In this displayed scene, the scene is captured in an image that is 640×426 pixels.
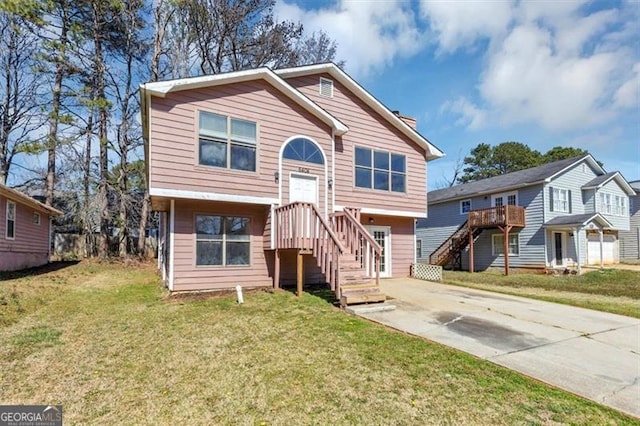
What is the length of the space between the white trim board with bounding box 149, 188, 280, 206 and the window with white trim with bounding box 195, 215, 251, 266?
698 mm

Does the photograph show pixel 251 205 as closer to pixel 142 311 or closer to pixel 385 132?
pixel 142 311

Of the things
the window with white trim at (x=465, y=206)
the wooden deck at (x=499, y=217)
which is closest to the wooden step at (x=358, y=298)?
the wooden deck at (x=499, y=217)

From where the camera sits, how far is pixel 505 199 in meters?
21.3

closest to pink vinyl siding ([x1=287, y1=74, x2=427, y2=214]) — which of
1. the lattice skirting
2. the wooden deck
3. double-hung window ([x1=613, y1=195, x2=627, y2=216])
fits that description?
the lattice skirting

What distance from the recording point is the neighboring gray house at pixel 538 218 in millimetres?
19188

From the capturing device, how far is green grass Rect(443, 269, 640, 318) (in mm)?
10023

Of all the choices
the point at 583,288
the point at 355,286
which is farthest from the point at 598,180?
the point at 355,286

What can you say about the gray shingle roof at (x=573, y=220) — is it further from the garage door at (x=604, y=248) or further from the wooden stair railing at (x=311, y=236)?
the wooden stair railing at (x=311, y=236)

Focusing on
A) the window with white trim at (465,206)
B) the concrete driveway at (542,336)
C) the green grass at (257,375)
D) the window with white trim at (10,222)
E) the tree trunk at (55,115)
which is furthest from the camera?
the window with white trim at (465,206)

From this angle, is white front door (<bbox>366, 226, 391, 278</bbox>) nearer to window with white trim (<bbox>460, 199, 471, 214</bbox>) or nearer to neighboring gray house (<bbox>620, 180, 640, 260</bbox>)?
window with white trim (<bbox>460, 199, 471, 214</bbox>)

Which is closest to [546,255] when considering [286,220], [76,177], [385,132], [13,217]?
[385,132]

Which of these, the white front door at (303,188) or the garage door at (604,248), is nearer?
the white front door at (303,188)

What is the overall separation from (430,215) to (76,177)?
2285cm

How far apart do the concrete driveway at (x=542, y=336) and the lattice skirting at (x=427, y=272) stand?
13.0 ft
